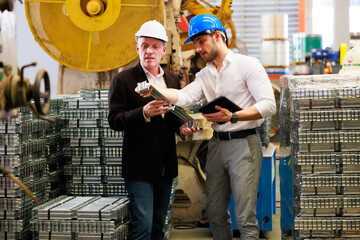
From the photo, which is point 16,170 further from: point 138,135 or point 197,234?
point 197,234

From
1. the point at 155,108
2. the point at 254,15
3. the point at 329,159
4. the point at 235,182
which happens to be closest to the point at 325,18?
the point at 254,15

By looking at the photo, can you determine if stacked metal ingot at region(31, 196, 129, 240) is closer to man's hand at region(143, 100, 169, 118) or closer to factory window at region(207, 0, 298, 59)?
man's hand at region(143, 100, 169, 118)

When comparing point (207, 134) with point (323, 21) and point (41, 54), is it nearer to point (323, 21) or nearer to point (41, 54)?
point (41, 54)

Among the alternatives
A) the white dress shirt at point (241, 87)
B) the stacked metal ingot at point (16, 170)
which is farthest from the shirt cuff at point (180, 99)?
the stacked metal ingot at point (16, 170)

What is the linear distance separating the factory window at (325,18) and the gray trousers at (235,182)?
16.0 metres

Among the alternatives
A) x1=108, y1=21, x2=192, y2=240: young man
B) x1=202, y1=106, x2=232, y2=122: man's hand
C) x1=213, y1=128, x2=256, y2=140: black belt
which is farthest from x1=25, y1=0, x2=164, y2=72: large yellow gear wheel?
x1=202, y1=106, x2=232, y2=122: man's hand

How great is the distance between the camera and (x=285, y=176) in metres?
5.37

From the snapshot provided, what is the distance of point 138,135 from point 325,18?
1655 centimetres

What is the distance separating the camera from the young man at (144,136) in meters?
4.17

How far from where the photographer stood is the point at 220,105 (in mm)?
3947

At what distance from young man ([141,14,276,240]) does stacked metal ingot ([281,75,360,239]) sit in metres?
0.54

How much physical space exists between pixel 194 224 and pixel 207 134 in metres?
1.37

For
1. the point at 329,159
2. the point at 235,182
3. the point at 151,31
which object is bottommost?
the point at 235,182

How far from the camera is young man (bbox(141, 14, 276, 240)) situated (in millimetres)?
4059
